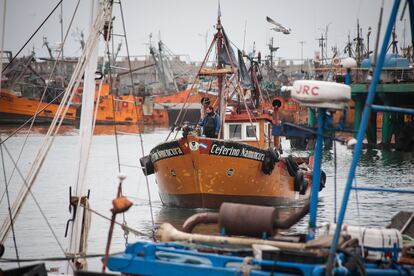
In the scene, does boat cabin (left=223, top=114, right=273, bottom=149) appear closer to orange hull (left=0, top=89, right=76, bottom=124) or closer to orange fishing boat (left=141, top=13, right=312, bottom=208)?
orange fishing boat (left=141, top=13, right=312, bottom=208)

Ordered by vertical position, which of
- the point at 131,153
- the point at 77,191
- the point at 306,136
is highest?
the point at 306,136

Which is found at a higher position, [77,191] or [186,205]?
[77,191]

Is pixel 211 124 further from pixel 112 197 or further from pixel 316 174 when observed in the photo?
pixel 316 174

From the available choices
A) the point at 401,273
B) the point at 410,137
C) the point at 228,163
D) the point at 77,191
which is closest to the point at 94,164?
the point at 410,137

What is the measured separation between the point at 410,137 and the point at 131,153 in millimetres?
18685

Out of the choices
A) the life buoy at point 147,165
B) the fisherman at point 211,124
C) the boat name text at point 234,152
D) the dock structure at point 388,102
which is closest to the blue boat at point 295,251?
the boat name text at point 234,152

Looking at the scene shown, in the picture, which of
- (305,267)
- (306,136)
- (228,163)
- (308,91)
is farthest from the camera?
(228,163)

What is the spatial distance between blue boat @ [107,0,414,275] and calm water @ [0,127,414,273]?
2375mm

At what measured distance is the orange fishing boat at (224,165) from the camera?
71.7 ft

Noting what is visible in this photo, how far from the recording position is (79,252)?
11922mm

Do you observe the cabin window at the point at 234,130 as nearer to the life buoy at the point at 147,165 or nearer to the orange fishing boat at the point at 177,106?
the life buoy at the point at 147,165

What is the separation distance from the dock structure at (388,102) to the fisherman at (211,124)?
23.9 metres

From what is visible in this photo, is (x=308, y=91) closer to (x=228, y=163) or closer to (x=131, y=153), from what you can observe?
(x=228, y=163)

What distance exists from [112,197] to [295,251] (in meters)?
19.6
